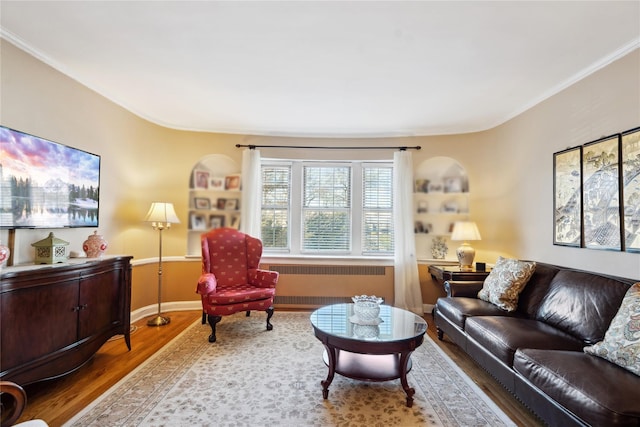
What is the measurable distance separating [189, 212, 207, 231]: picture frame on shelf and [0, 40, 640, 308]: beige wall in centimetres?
11

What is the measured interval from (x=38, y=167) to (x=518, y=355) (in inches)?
149

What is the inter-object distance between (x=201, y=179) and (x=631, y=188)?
15.1 feet

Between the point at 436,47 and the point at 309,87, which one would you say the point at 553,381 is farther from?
the point at 309,87

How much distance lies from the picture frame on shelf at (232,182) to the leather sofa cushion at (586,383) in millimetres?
3744

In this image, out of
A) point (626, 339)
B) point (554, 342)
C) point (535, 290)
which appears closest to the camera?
point (626, 339)

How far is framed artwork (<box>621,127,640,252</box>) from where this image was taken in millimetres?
2162

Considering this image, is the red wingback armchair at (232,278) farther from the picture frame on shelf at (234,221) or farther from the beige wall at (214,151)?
the beige wall at (214,151)

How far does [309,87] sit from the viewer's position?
2.93 metres

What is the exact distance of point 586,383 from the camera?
1436mm

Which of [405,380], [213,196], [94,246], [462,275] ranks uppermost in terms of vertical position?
→ [213,196]

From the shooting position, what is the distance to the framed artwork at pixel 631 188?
216 cm

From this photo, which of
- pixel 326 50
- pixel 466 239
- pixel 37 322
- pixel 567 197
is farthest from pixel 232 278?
pixel 567 197

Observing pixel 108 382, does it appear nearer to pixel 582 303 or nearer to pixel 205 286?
pixel 205 286

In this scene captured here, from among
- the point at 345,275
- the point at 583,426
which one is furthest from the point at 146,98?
the point at 583,426
